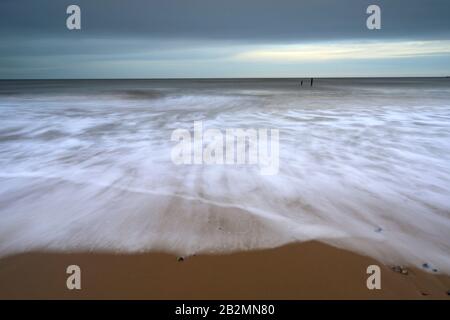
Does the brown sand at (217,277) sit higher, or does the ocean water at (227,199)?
the ocean water at (227,199)

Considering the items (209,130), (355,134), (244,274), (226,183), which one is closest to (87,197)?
(226,183)

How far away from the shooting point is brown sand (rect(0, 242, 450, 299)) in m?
2.63

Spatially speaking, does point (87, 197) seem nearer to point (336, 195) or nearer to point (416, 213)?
point (336, 195)

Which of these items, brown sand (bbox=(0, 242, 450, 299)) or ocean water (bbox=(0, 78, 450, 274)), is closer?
brown sand (bbox=(0, 242, 450, 299))

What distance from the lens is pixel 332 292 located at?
2633 mm

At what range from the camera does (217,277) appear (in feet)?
9.14

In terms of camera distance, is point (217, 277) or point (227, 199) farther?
point (227, 199)

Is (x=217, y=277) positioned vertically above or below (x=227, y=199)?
below

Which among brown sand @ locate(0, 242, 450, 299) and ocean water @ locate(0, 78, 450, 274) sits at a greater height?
ocean water @ locate(0, 78, 450, 274)

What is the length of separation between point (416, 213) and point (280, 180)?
76.5 inches

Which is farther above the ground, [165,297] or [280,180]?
[280,180]

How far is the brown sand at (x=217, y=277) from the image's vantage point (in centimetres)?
263

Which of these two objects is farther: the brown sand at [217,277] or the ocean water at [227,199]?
the ocean water at [227,199]
